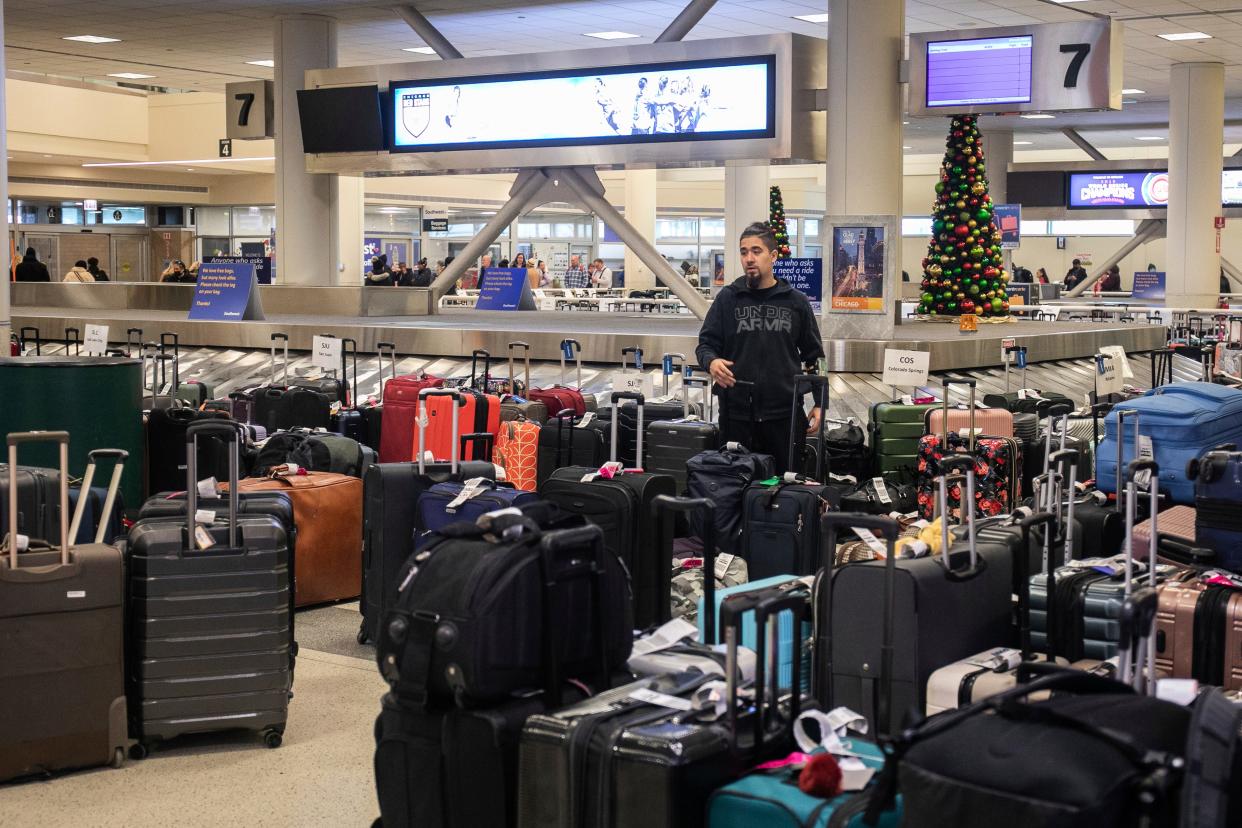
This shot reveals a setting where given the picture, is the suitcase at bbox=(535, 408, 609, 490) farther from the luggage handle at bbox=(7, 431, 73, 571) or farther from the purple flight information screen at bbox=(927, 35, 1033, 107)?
the purple flight information screen at bbox=(927, 35, 1033, 107)

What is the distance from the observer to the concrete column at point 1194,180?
21328mm

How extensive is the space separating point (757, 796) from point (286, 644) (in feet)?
6.73

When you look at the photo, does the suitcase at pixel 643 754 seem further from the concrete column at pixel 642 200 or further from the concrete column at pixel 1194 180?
the concrete column at pixel 642 200

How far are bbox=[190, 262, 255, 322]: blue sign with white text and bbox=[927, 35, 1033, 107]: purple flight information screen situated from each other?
721cm

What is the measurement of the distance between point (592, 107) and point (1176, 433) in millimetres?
9356

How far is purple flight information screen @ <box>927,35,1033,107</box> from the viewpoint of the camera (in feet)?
42.3

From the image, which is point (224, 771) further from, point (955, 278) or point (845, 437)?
point (955, 278)

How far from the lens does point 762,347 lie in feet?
20.3

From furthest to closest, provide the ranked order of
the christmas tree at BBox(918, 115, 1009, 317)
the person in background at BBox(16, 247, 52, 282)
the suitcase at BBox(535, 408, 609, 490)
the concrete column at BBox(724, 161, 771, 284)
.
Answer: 1. the concrete column at BBox(724, 161, 771, 284)
2. the person in background at BBox(16, 247, 52, 282)
3. the christmas tree at BBox(918, 115, 1009, 317)
4. the suitcase at BBox(535, 408, 609, 490)

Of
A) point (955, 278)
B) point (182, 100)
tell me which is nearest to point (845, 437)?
point (955, 278)

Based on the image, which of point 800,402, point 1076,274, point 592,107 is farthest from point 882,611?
point 1076,274

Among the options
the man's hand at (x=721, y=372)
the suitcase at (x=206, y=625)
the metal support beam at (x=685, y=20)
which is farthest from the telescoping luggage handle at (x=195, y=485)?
the metal support beam at (x=685, y=20)

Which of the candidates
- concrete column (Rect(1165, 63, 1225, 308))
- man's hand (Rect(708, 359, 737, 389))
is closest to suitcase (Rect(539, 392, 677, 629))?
man's hand (Rect(708, 359, 737, 389))

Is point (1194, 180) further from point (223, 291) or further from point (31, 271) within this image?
point (31, 271)
